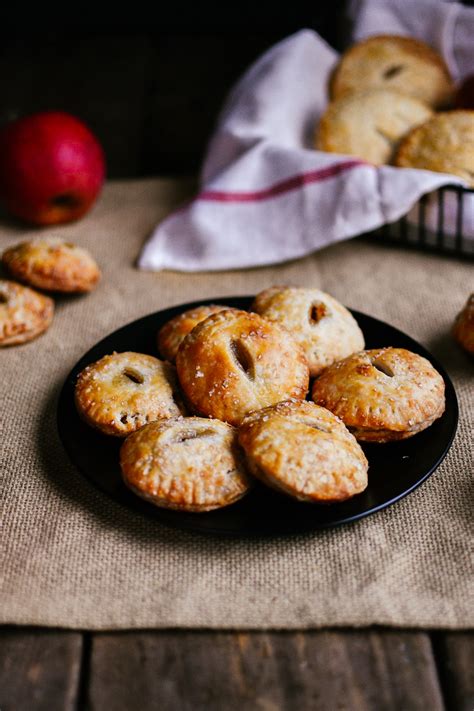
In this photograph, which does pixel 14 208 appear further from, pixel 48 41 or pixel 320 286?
pixel 48 41

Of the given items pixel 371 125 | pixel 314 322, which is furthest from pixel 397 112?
pixel 314 322

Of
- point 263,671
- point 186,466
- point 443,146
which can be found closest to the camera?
point 263,671

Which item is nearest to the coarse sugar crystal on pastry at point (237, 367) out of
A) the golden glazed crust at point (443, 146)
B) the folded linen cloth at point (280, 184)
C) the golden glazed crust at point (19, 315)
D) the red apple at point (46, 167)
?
the golden glazed crust at point (19, 315)

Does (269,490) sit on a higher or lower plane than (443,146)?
lower

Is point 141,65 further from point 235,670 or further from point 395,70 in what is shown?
point 235,670

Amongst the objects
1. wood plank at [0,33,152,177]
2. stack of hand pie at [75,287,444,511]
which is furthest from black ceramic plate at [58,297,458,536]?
wood plank at [0,33,152,177]

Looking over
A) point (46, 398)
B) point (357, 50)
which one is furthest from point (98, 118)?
point (46, 398)
